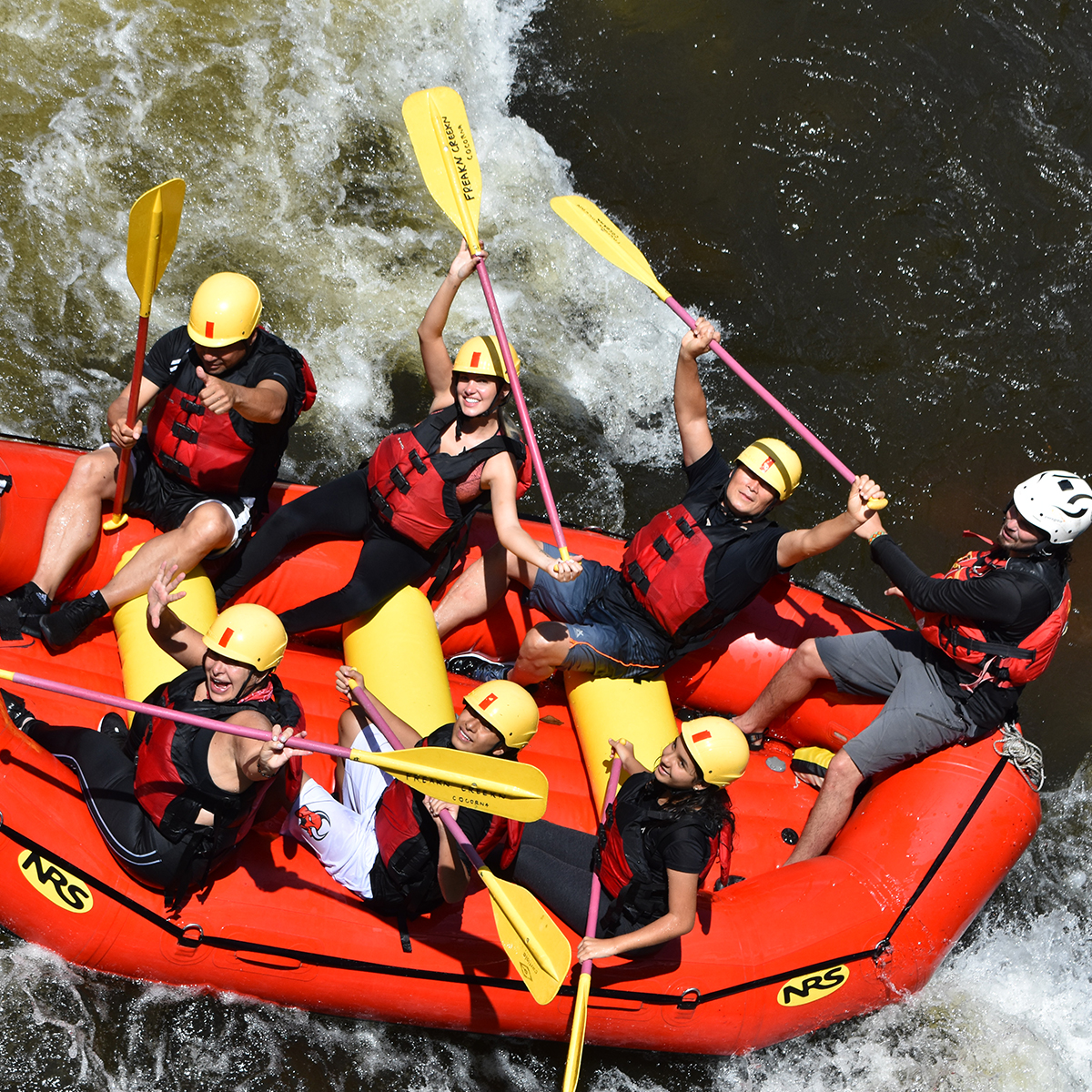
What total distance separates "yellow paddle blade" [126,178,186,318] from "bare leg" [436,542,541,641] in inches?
54.5

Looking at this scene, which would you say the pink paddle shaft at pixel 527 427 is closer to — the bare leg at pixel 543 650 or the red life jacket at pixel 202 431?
the bare leg at pixel 543 650

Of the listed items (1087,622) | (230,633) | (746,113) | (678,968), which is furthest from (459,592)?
(746,113)

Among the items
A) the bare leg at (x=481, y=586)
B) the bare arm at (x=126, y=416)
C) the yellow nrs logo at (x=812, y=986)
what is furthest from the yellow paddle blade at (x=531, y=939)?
the bare arm at (x=126, y=416)

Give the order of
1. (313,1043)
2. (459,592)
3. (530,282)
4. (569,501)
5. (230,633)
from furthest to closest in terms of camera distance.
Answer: (530,282)
(569,501)
(459,592)
(313,1043)
(230,633)

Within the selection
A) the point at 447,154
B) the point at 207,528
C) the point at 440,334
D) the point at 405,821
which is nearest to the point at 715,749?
the point at 405,821

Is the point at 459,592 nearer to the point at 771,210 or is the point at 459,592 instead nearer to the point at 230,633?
the point at 230,633

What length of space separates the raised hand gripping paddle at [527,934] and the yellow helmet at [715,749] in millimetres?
498

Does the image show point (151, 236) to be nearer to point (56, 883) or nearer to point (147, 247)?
point (147, 247)

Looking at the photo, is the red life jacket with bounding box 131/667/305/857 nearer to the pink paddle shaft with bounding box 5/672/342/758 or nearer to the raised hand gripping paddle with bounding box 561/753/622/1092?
the pink paddle shaft with bounding box 5/672/342/758

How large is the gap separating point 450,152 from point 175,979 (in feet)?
10.1

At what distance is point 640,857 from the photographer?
307cm

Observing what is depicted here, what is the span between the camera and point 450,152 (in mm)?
4328

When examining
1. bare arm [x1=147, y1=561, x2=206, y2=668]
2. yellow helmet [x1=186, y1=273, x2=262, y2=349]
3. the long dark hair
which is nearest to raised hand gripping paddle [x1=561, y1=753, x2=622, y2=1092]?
the long dark hair

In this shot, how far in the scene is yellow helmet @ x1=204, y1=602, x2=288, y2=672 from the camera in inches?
116
